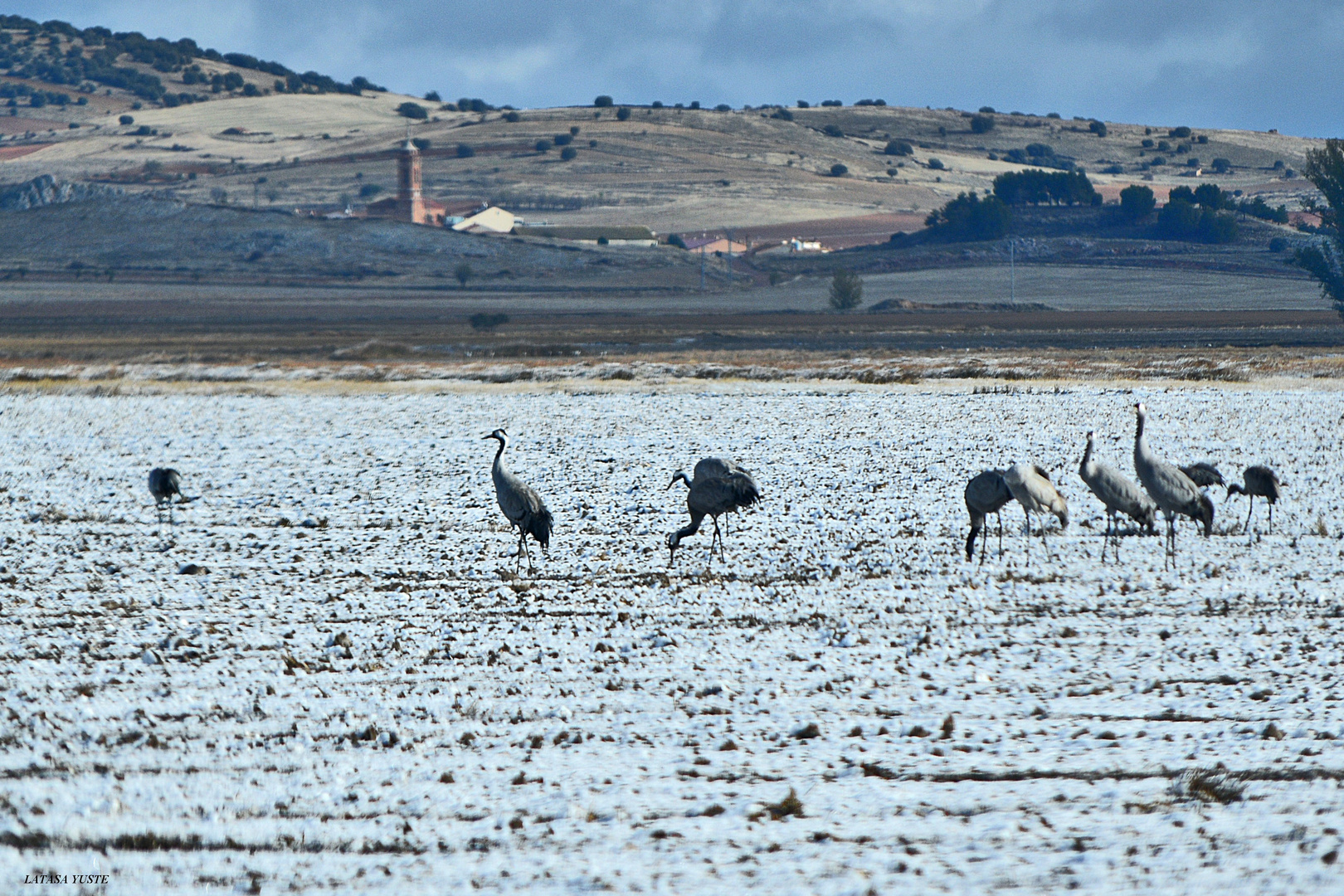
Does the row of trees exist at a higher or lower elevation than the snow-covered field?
higher

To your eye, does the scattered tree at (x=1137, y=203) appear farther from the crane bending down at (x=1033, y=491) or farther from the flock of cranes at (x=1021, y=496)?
the crane bending down at (x=1033, y=491)

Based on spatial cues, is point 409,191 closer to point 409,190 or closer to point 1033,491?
point 409,190

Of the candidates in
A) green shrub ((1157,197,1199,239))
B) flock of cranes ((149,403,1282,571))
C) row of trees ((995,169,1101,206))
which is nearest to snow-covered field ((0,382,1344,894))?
flock of cranes ((149,403,1282,571))

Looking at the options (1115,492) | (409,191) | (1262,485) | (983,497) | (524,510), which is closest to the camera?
(983,497)

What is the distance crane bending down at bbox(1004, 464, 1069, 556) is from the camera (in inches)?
624

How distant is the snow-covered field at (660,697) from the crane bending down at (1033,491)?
1.95ft

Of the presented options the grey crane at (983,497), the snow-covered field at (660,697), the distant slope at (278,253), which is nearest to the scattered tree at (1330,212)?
the snow-covered field at (660,697)

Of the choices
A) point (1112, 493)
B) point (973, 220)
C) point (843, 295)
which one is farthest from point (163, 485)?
point (973, 220)

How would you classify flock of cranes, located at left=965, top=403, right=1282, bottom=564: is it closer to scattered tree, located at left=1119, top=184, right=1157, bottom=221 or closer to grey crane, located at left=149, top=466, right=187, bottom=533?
grey crane, located at left=149, top=466, right=187, bottom=533

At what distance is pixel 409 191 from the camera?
17888 cm

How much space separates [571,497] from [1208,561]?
995 cm

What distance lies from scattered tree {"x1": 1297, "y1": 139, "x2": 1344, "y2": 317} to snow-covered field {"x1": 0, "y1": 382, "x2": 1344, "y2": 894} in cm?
6798

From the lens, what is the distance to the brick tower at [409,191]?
177500 mm

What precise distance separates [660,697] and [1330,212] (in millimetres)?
86561
